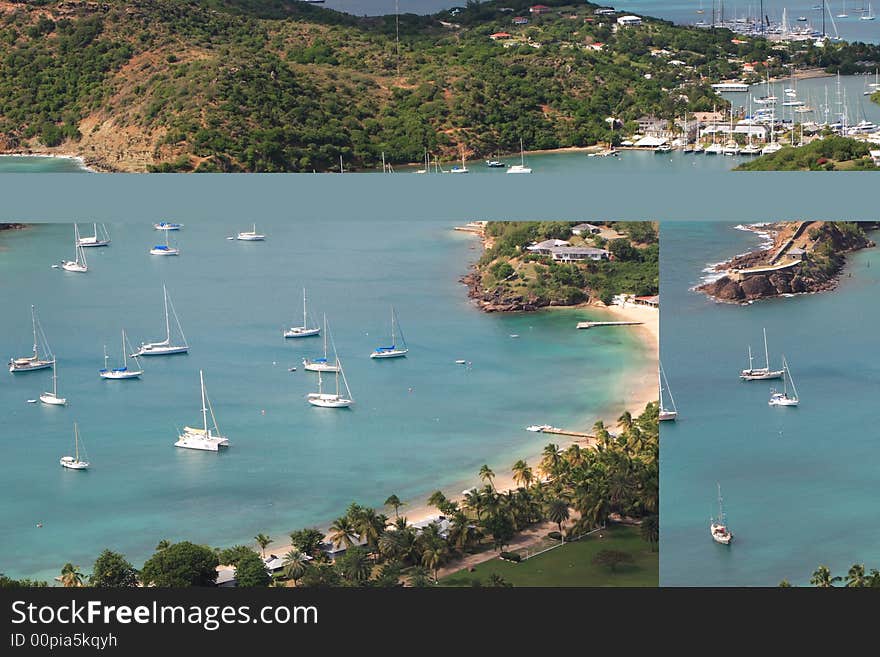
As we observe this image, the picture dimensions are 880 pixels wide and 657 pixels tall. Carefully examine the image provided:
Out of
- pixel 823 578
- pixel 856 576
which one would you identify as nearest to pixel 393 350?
pixel 823 578

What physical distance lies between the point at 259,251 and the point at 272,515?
1.94 m

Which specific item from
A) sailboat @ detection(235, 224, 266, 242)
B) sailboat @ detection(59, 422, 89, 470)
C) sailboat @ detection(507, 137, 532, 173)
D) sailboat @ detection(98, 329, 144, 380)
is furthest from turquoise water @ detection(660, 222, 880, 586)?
sailboat @ detection(507, 137, 532, 173)

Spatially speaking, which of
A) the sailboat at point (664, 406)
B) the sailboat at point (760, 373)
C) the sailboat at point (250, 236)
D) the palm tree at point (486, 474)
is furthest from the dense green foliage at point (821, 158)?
the sailboat at point (250, 236)

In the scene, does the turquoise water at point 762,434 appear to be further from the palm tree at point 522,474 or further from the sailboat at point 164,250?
the sailboat at point 164,250

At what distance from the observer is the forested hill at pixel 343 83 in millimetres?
19422

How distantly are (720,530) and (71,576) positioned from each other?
4.61 m

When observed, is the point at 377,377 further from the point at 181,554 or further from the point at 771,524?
the point at 771,524

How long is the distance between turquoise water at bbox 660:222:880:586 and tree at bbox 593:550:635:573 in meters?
0.27

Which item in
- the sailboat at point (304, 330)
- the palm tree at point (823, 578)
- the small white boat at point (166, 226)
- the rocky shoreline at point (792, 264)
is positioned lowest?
the palm tree at point (823, 578)

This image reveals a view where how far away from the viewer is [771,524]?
38.9 feet

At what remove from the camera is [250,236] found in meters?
12.3

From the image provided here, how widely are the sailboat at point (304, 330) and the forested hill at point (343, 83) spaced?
6946mm

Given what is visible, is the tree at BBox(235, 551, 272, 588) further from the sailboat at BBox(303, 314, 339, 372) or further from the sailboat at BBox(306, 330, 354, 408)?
the sailboat at BBox(303, 314, 339, 372)

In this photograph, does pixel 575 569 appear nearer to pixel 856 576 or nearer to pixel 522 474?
pixel 522 474
